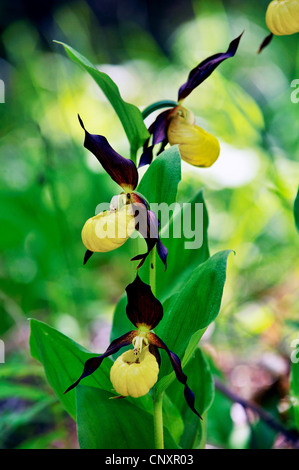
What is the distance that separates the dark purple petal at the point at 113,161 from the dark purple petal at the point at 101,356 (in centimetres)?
26

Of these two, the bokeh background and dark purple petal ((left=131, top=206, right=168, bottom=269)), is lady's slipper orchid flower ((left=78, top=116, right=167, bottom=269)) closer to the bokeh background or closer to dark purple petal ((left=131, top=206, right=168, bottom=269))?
dark purple petal ((left=131, top=206, right=168, bottom=269))

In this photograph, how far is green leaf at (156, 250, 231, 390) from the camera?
2.15 feet

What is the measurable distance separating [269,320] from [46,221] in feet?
3.57

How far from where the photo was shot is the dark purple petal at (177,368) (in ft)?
2.12

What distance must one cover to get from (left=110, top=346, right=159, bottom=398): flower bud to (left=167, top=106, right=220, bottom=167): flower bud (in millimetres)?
398

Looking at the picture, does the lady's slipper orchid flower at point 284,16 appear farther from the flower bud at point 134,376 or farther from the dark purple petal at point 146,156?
the flower bud at point 134,376

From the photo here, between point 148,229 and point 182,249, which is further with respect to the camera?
point 182,249

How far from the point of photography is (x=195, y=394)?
33.6 inches

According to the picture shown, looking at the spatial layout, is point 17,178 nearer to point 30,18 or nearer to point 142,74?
point 142,74

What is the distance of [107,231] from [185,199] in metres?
1.41

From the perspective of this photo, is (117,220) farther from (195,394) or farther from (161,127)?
(195,394)

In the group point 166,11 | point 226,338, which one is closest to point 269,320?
point 226,338

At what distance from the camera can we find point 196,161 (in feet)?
2.70

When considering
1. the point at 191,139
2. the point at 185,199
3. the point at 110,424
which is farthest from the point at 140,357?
the point at 185,199
